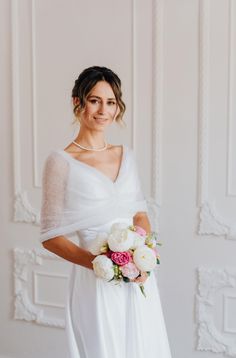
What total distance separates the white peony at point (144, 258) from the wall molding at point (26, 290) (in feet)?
5.66

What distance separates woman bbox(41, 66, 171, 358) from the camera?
7.48 feet

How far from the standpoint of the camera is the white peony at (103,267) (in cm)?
211

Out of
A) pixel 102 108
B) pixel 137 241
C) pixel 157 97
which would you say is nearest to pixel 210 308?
pixel 157 97

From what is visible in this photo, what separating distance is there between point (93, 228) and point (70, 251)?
0.14 m

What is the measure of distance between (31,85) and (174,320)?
67.4 inches

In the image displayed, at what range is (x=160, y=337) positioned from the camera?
238 cm

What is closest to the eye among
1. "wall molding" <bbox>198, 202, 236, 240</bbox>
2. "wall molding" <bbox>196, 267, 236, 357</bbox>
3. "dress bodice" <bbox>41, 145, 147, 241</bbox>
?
"dress bodice" <bbox>41, 145, 147, 241</bbox>

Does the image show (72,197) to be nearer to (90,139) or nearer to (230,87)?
(90,139)

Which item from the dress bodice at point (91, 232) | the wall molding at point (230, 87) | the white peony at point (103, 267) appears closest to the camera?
the white peony at point (103, 267)

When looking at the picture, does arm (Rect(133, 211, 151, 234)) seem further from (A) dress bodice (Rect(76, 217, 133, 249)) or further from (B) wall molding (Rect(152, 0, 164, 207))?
(B) wall molding (Rect(152, 0, 164, 207))

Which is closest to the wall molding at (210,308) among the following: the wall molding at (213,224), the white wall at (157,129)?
the white wall at (157,129)

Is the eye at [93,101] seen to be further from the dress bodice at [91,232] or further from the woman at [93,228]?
the dress bodice at [91,232]

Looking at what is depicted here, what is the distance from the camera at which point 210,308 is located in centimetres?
338

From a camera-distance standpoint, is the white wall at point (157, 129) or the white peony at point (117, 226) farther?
the white wall at point (157, 129)
